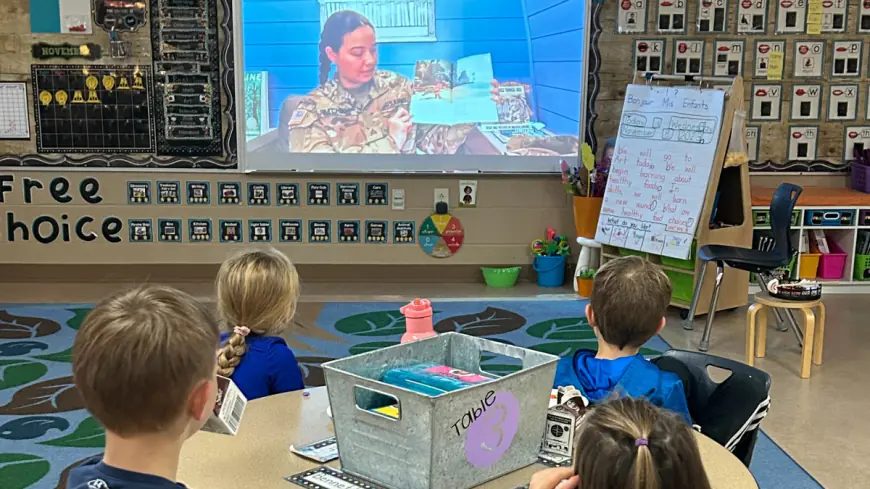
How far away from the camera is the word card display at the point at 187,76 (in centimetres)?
559

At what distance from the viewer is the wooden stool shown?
405cm

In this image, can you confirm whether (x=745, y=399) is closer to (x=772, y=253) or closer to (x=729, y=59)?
(x=772, y=253)

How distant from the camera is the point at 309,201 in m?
5.80

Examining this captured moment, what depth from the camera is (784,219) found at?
4.41 m

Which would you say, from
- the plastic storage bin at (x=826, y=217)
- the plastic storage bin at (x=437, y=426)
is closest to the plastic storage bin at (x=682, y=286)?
the plastic storage bin at (x=826, y=217)

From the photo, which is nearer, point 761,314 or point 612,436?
point 612,436

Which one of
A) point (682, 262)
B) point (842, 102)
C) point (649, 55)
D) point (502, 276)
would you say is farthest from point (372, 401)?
point (842, 102)

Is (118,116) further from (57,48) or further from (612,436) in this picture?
(612,436)

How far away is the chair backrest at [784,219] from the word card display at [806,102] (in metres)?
1.55

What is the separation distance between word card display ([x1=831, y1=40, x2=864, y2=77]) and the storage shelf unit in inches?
35.5

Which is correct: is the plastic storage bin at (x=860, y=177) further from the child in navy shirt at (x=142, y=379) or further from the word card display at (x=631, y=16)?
the child in navy shirt at (x=142, y=379)

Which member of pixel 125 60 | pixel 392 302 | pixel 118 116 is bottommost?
pixel 392 302

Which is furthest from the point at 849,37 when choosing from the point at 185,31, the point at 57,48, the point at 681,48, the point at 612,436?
the point at 612,436

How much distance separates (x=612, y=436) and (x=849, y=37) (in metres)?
5.38
